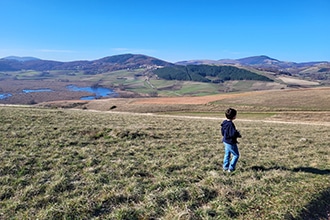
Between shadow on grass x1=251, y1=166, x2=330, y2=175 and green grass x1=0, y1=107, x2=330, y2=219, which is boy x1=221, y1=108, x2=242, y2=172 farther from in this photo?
shadow on grass x1=251, y1=166, x2=330, y2=175

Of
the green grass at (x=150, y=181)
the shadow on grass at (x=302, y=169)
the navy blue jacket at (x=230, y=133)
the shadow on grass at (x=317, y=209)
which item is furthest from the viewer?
the shadow on grass at (x=302, y=169)

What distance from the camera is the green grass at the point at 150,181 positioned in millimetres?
5723

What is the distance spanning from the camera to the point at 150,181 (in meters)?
7.73

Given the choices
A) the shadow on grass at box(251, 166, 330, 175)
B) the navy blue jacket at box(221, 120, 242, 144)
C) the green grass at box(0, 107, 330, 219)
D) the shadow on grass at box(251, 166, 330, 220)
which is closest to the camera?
the green grass at box(0, 107, 330, 219)

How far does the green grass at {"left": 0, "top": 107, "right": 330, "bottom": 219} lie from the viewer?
572 centimetres

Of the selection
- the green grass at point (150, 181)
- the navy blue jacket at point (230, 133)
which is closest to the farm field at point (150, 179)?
the green grass at point (150, 181)

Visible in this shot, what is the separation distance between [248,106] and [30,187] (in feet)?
194

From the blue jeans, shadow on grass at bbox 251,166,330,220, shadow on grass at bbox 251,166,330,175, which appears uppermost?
the blue jeans

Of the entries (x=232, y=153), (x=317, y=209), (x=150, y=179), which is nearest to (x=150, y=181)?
(x=150, y=179)

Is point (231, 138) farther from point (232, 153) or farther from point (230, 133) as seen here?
point (232, 153)

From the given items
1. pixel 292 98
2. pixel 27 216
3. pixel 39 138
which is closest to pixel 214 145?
pixel 39 138

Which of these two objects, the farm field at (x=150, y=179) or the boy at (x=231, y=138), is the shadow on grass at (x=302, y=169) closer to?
the farm field at (x=150, y=179)

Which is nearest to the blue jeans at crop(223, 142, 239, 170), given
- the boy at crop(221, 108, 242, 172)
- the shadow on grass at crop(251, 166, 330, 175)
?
the boy at crop(221, 108, 242, 172)

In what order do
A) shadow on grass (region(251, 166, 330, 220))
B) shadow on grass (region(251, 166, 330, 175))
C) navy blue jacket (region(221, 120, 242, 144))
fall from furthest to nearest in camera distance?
shadow on grass (region(251, 166, 330, 175)) → navy blue jacket (region(221, 120, 242, 144)) → shadow on grass (region(251, 166, 330, 220))
